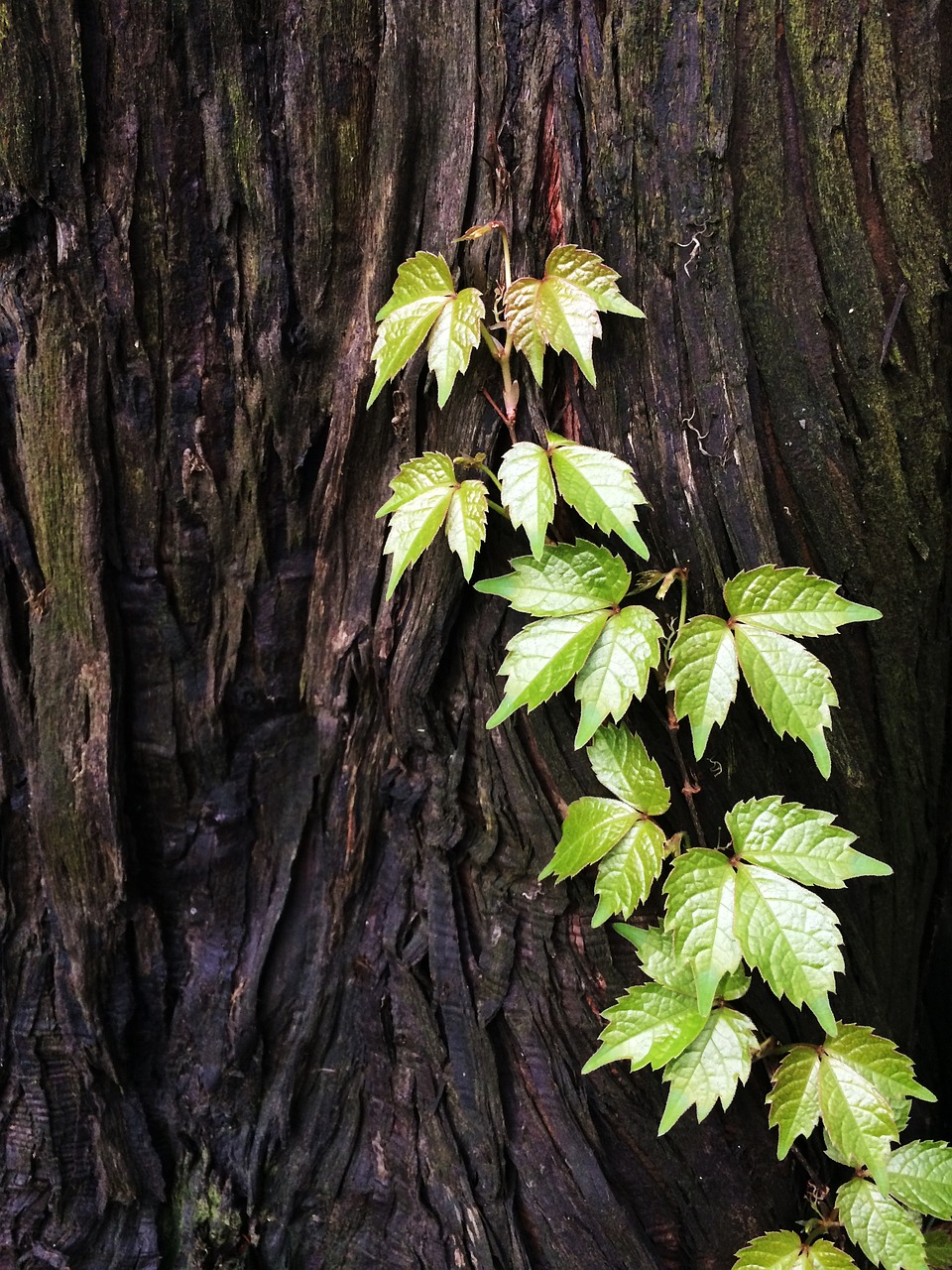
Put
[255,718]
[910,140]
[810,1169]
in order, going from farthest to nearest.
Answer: [255,718] → [810,1169] → [910,140]

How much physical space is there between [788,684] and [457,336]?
657 mm

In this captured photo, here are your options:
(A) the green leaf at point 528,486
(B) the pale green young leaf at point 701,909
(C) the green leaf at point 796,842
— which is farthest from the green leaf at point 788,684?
(A) the green leaf at point 528,486

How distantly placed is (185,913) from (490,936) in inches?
23.3

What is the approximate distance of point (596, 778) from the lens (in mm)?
1321

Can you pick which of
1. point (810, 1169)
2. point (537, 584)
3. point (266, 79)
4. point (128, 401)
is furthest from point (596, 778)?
point (266, 79)

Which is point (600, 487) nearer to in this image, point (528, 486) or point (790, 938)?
point (528, 486)

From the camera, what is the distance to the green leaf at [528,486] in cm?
116

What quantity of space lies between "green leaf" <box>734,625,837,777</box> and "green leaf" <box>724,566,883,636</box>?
2cm

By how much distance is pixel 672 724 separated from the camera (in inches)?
49.1

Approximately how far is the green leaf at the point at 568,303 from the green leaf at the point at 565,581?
24 centimetres

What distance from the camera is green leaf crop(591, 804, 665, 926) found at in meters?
1.26

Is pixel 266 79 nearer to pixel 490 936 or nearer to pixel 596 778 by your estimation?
pixel 596 778

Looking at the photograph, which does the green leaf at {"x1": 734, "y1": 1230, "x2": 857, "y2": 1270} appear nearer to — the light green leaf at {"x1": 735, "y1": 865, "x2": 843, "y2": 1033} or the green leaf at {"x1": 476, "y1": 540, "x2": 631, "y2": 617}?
the light green leaf at {"x1": 735, "y1": 865, "x2": 843, "y2": 1033}

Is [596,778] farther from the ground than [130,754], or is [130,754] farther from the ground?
[130,754]
